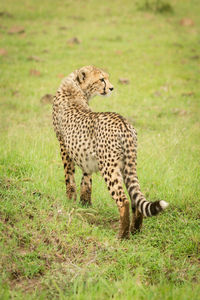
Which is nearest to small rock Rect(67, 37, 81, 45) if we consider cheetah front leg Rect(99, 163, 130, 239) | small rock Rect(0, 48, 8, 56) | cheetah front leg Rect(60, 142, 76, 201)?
small rock Rect(0, 48, 8, 56)

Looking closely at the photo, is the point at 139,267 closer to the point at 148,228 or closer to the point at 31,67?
the point at 148,228

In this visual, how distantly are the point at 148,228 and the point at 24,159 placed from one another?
166 cm

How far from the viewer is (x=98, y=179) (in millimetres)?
4770

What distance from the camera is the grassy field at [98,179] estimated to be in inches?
114

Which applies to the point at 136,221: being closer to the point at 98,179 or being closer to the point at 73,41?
the point at 98,179

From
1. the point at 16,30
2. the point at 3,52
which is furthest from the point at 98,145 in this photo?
the point at 16,30

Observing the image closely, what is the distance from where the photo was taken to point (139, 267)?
9.99ft

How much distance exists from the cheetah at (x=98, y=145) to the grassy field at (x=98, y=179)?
26 centimetres

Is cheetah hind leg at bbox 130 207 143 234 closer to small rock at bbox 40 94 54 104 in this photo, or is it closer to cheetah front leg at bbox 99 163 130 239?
cheetah front leg at bbox 99 163 130 239

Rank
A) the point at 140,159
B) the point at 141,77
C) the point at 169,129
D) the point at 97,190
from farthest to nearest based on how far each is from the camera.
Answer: the point at 141,77, the point at 169,129, the point at 140,159, the point at 97,190

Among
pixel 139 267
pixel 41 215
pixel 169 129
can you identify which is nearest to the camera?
pixel 139 267

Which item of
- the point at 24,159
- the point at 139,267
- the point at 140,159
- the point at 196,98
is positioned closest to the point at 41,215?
the point at 139,267

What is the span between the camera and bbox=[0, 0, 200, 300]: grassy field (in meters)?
2.89

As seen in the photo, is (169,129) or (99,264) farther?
(169,129)
